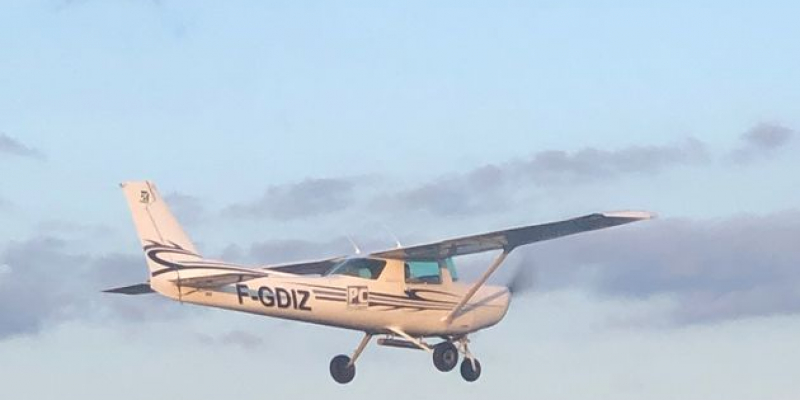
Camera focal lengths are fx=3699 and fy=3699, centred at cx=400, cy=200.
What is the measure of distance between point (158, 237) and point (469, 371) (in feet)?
24.5

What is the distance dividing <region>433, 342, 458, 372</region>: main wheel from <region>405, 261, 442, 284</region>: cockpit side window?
1.36 metres

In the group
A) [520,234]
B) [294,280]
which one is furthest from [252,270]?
[520,234]

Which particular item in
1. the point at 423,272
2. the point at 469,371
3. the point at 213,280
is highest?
the point at 423,272

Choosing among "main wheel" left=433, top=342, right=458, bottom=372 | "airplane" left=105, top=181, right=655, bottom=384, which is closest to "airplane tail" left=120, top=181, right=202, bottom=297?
"airplane" left=105, top=181, right=655, bottom=384

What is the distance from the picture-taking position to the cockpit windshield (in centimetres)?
7450

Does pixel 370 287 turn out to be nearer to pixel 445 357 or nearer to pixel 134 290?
pixel 445 357

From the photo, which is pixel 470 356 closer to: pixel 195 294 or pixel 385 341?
pixel 385 341

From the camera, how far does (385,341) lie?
2965 inches

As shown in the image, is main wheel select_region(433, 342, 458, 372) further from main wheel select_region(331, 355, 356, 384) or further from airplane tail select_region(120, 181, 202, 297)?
airplane tail select_region(120, 181, 202, 297)

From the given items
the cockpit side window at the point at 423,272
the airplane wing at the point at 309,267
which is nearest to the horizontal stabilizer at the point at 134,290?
the airplane wing at the point at 309,267

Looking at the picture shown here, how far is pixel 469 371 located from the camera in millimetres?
76062

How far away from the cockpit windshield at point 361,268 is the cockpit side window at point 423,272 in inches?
25.6

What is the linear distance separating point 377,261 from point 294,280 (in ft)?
7.79

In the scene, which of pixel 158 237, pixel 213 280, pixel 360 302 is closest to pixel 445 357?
pixel 360 302
